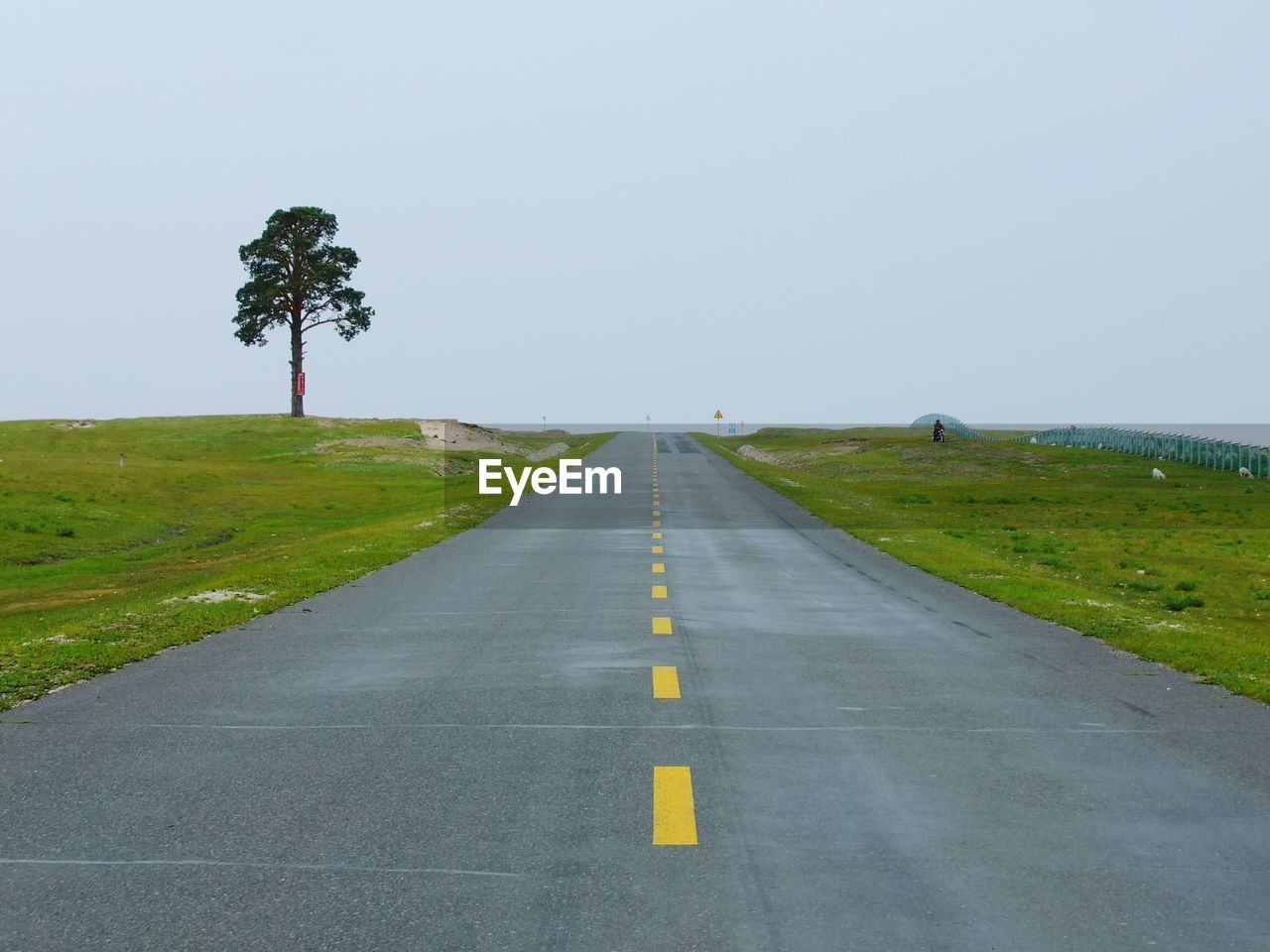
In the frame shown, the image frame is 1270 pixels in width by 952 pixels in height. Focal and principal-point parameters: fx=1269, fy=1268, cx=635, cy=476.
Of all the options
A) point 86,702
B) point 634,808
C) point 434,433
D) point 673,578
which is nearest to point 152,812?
point 634,808

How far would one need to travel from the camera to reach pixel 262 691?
1060 centimetres

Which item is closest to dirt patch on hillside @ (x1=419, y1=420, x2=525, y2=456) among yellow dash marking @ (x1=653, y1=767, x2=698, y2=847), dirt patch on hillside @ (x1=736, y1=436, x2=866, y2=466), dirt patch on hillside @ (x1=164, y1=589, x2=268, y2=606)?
dirt patch on hillside @ (x1=736, y1=436, x2=866, y2=466)

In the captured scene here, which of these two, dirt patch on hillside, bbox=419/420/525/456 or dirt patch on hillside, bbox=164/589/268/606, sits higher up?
dirt patch on hillside, bbox=419/420/525/456

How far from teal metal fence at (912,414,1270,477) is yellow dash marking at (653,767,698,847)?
5853 cm

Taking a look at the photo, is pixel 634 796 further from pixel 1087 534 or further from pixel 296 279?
pixel 296 279

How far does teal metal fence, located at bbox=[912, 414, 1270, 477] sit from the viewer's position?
6084cm

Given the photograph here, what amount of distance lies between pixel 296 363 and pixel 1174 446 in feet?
195

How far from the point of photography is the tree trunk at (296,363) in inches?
3595

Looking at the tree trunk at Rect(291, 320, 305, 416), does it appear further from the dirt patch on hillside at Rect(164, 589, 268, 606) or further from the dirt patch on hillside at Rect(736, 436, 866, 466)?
the dirt patch on hillside at Rect(164, 589, 268, 606)

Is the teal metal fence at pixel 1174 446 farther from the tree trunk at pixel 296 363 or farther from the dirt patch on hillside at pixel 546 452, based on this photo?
the tree trunk at pixel 296 363

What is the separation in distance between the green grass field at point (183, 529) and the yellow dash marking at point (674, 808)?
18.7 ft

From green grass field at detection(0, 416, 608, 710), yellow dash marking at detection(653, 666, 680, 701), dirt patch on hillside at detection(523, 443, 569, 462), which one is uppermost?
dirt patch on hillside at detection(523, 443, 569, 462)

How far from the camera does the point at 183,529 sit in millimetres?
40219

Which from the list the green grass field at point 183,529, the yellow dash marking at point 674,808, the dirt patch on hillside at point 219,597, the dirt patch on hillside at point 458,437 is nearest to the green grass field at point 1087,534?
the yellow dash marking at point 674,808
